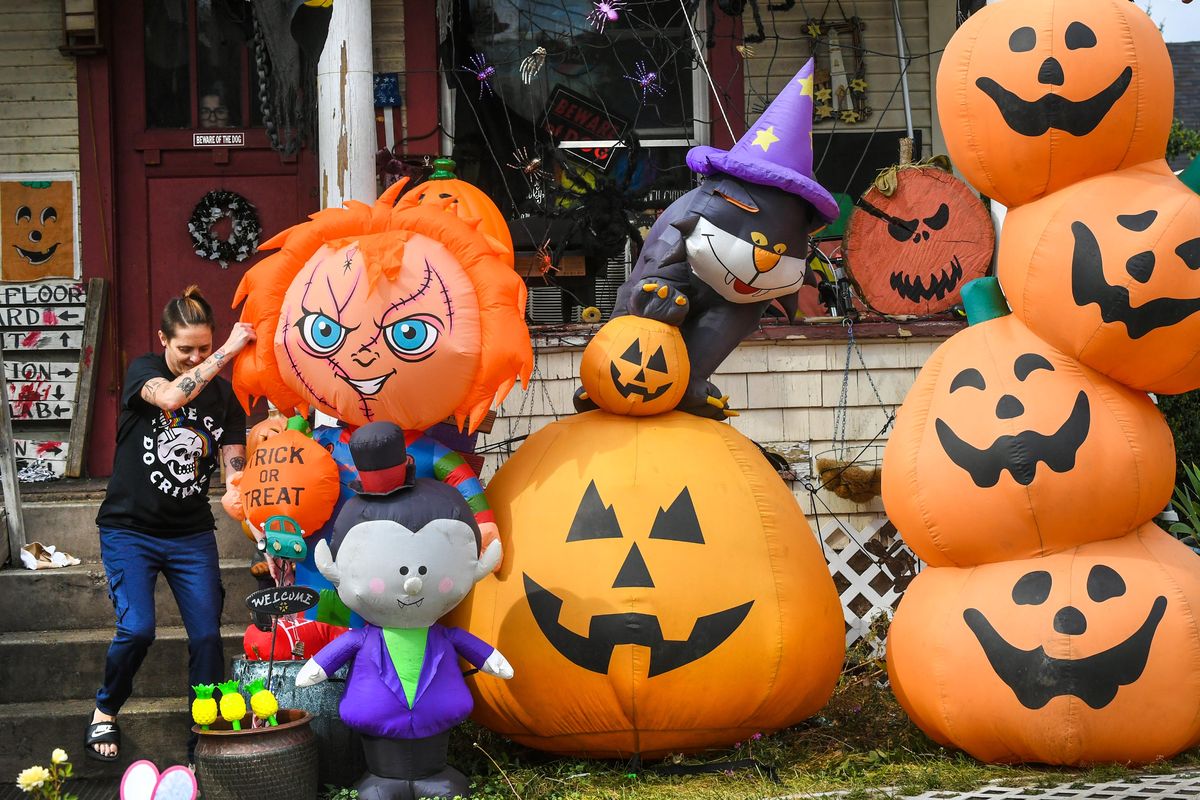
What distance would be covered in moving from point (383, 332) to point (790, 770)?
212 cm

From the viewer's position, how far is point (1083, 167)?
15.2 feet

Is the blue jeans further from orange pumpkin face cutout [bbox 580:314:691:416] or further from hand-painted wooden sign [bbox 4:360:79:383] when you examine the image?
hand-painted wooden sign [bbox 4:360:79:383]

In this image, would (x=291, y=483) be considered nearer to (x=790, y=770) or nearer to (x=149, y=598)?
(x=149, y=598)

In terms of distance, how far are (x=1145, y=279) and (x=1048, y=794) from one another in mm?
1709

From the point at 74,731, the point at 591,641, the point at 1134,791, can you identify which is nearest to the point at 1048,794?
the point at 1134,791

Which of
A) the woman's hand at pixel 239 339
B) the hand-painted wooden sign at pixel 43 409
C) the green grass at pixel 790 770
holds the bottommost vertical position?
the green grass at pixel 790 770

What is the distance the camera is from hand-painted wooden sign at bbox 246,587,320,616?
14.1ft

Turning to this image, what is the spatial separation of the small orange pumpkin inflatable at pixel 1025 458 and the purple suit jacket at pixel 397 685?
1.68 m

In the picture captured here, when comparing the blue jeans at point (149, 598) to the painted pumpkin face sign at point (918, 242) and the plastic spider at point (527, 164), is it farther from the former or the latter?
the painted pumpkin face sign at point (918, 242)

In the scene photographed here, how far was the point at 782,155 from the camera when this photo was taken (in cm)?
505

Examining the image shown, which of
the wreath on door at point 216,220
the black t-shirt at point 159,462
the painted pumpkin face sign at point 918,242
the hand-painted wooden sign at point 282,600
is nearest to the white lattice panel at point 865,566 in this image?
the painted pumpkin face sign at point 918,242

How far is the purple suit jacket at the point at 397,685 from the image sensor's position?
4.33 m

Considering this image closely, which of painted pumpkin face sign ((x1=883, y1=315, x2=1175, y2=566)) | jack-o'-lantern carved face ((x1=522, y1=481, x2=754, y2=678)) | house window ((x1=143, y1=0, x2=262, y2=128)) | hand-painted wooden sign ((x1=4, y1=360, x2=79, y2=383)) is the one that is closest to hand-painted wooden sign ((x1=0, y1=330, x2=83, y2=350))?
hand-painted wooden sign ((x1=4, y1=360, x2=79, y2=383))

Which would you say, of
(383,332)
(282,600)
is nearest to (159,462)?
(282,600)
